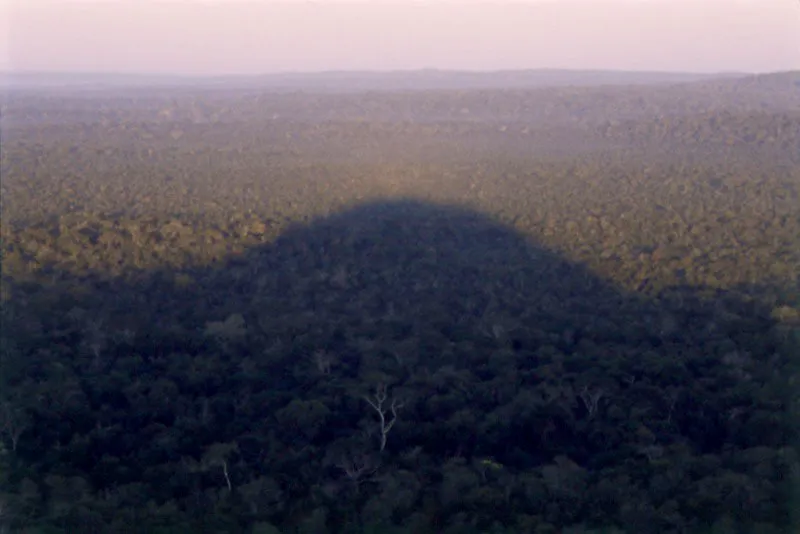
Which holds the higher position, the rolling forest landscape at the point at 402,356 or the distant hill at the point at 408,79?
the distant hill at the point at 408,79

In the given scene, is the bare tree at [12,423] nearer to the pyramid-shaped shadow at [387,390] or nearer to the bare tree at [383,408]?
the pyramid-shaped shadow at [387,390]

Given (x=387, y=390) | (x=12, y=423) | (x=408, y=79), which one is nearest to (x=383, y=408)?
(x=387, y=390)

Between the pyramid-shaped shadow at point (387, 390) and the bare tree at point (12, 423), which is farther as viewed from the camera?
the bare tree at point (12, 423)

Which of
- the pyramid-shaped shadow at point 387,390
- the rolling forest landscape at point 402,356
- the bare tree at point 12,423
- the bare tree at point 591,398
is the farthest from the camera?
the bare tree at point 591,398

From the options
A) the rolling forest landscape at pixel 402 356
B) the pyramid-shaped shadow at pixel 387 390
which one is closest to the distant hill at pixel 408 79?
the rolling forest landscape at pixel 402 356

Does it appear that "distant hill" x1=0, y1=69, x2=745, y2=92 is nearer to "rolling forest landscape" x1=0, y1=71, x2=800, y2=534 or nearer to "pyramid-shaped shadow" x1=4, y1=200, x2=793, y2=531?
"rolling forest landscape" x1=0, y1=71, x2=800, y2=534

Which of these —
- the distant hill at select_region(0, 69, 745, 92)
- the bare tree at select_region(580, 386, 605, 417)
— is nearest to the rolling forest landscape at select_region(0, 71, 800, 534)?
the bare tree at select_region(580, 386, 605, 417)
